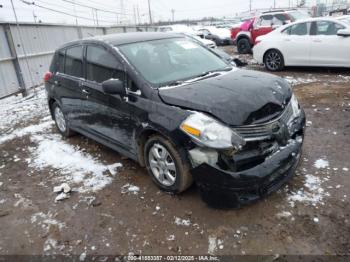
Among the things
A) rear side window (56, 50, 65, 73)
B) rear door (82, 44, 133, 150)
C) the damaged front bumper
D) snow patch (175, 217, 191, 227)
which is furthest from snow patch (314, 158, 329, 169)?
rear side window (56, 50, 65, 73)

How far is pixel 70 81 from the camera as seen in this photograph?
15.1ft

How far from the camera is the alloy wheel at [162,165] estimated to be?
3.16m

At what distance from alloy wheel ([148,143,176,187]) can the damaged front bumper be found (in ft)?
1.35

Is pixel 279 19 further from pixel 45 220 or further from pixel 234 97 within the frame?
pixel 45 220

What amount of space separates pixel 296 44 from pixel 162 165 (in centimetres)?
697

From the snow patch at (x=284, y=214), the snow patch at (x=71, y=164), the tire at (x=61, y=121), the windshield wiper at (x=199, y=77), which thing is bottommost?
the snow patch at (x=71, y=164)

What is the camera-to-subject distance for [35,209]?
3453 mm

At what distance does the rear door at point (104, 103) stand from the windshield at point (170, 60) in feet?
0.87

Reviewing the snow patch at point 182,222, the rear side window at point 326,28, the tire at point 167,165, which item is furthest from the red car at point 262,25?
the snow patch at point 182,222

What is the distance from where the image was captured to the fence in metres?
8.84

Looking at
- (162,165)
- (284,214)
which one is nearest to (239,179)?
(284,214)

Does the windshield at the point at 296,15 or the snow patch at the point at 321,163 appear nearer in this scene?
the snow patch at the point at 321,163

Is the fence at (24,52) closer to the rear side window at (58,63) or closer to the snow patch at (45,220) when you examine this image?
the rear side window at (58,63)

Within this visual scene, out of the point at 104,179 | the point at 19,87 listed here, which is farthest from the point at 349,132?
the point at 19,87
